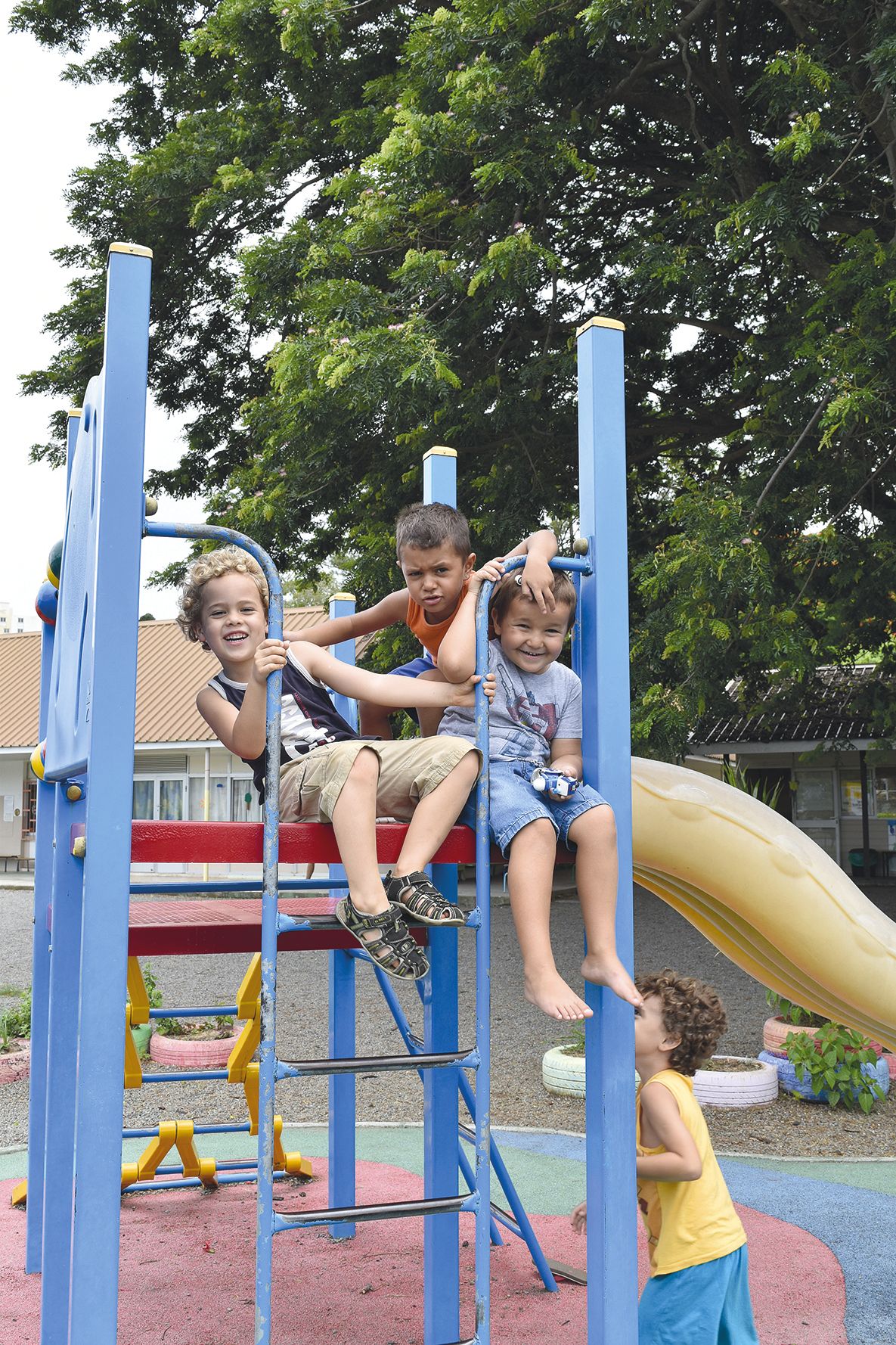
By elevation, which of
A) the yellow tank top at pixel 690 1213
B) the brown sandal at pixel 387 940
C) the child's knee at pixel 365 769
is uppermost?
the child's knee at pixel 365 769

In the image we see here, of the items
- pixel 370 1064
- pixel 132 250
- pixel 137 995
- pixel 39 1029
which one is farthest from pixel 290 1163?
pixel 132 250

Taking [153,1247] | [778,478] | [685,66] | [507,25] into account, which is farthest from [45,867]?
[685,66]

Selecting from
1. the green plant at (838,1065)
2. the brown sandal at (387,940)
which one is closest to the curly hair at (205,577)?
the brown sandal at (387,940)

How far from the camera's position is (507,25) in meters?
8.48

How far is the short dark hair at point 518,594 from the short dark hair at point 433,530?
143mm

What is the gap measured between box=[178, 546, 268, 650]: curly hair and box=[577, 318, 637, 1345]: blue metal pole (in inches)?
41.5

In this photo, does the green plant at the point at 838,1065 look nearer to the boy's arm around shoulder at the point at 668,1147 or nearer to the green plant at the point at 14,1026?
the boy's arm around shoulder at the point at 668,1147

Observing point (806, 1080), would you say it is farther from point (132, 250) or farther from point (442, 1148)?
point (132, 250)

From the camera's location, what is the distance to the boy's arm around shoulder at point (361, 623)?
413 centimetres

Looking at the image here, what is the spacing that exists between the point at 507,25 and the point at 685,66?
1.57 m

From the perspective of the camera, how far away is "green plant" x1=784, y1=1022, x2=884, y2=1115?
6793 mm

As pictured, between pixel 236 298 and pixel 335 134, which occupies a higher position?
pixel 335 134

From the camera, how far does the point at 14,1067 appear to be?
809cm

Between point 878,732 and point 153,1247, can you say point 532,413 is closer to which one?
point 878,732
